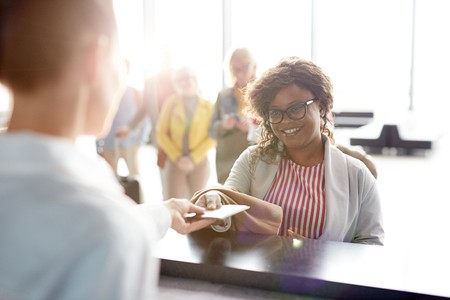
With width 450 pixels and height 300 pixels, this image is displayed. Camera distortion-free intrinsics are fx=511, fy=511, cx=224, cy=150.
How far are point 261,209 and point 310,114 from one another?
44cm

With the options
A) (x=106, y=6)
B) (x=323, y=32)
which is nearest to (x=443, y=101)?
(x=323, y=32)

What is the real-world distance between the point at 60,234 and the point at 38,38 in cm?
22

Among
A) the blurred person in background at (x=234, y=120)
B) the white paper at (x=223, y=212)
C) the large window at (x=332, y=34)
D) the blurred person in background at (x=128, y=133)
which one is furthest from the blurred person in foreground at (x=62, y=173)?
the large window at (x=332, y=34)

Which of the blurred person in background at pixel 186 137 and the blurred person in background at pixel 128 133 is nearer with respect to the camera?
the blurred person in background at pixel 186 137

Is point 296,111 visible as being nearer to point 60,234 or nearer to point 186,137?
point 60,234

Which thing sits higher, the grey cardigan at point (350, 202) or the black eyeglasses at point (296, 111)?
the black eyeglasses at point (296, 111)

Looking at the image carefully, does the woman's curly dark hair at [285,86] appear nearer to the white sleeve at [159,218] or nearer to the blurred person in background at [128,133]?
the white sleeve at [159,218]

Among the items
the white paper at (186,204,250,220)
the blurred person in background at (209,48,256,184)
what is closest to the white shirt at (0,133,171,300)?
the white paper at (186,204,250,220)

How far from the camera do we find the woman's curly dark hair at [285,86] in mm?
2020

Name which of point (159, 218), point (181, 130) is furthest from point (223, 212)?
point (181, 130)

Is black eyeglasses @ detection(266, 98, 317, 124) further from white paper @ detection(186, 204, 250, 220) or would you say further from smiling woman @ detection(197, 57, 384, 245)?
white paper @ detection(186, 204, 250, 220)

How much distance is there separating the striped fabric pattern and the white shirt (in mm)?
1515

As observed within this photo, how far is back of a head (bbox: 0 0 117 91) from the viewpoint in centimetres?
56

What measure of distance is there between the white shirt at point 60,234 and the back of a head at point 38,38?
88 mm
